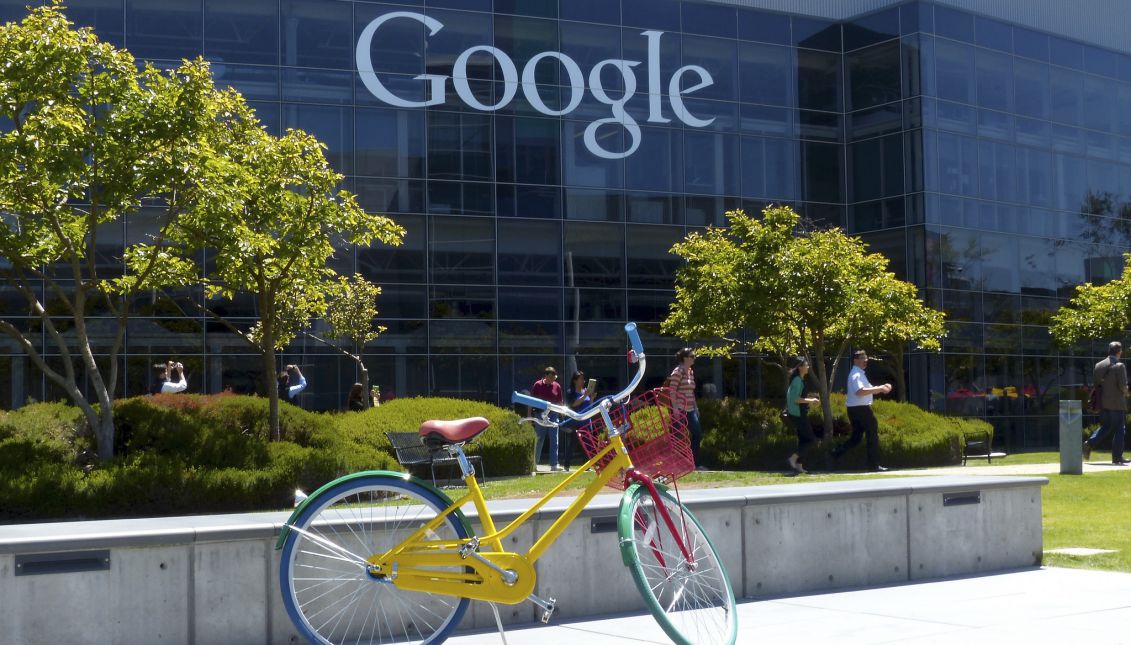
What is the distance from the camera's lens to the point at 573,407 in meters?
7.23

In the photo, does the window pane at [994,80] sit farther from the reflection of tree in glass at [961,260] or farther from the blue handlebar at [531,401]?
the blue handlebar at [531,401]

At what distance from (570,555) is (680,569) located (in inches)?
60.2

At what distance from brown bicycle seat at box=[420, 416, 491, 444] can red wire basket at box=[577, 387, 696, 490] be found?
0.46 metres

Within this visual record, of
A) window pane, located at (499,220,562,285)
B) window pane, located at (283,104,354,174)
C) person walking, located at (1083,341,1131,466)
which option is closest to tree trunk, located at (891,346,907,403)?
window pane, located at (499,220,562,285)

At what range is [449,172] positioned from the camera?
3027 cm

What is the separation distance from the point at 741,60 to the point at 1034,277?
1014 cm

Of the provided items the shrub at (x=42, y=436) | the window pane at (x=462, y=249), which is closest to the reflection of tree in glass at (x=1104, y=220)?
the window pane at (x=462, y=249)

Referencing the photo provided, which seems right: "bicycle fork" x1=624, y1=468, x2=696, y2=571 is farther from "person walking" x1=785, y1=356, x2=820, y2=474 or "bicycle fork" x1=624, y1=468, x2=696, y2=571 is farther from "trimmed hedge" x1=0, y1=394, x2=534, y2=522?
"person walking" x1=785, y1=356, x2=820, y2=474

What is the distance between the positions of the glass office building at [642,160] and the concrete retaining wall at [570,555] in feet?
69.6

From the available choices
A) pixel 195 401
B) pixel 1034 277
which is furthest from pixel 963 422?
pixel 195 401

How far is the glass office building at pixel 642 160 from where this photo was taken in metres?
29.1

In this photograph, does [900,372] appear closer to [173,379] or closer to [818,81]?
[818,81]

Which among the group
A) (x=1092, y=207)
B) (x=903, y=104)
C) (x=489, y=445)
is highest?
(x=903, y=104)

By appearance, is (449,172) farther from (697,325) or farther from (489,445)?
(489,445)
